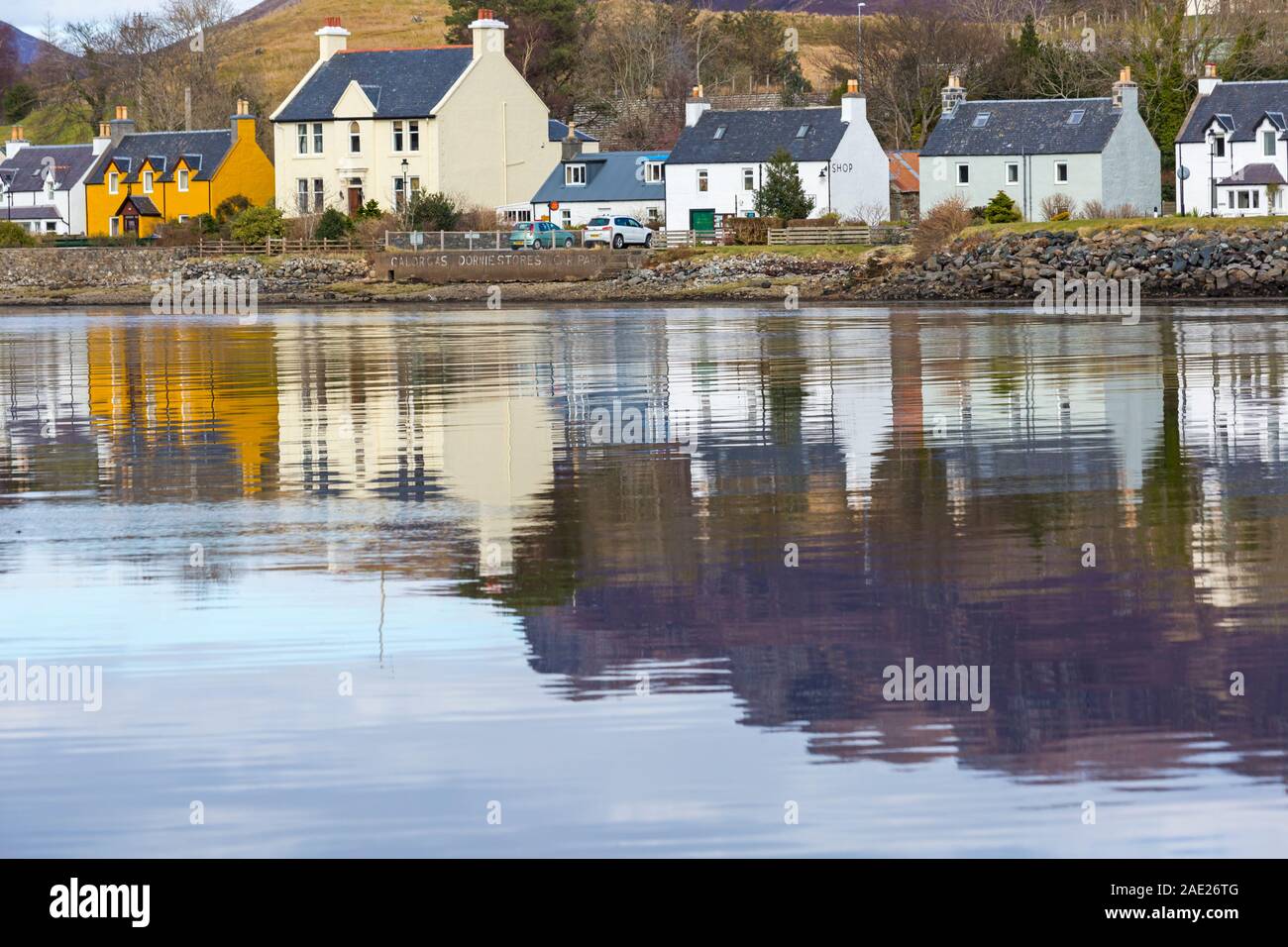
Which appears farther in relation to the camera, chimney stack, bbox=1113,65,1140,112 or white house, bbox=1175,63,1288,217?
chimney stack, bbox=1113,65,1140,112

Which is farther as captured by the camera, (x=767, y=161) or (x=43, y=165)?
(x=43, y=165)

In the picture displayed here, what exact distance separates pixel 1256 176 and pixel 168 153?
58805 millimetres

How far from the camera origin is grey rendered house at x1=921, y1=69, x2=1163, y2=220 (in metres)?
89.8

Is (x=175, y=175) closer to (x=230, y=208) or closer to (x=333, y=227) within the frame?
(x=230, y=208)

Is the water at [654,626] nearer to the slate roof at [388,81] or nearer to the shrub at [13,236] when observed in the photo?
the slate roof at [388,81]

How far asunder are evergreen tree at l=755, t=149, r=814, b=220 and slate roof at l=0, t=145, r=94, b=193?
152 feet

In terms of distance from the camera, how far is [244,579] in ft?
49.0

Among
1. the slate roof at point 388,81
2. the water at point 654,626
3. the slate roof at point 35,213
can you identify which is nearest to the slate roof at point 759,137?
the slate roof at point 388,81

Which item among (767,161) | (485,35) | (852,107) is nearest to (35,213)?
(485,35)

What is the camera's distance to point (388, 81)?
10444 cm

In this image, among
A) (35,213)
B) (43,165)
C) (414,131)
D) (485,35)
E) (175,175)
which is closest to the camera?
(485,35)

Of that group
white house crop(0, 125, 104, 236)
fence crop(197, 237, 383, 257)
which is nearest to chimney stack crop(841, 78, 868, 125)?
fence crop(197, 237, 383, 257)

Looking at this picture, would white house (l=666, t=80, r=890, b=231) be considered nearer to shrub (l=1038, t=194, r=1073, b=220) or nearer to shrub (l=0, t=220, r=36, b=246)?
shrub (l=1038, t=194, r=1073, b=220)
